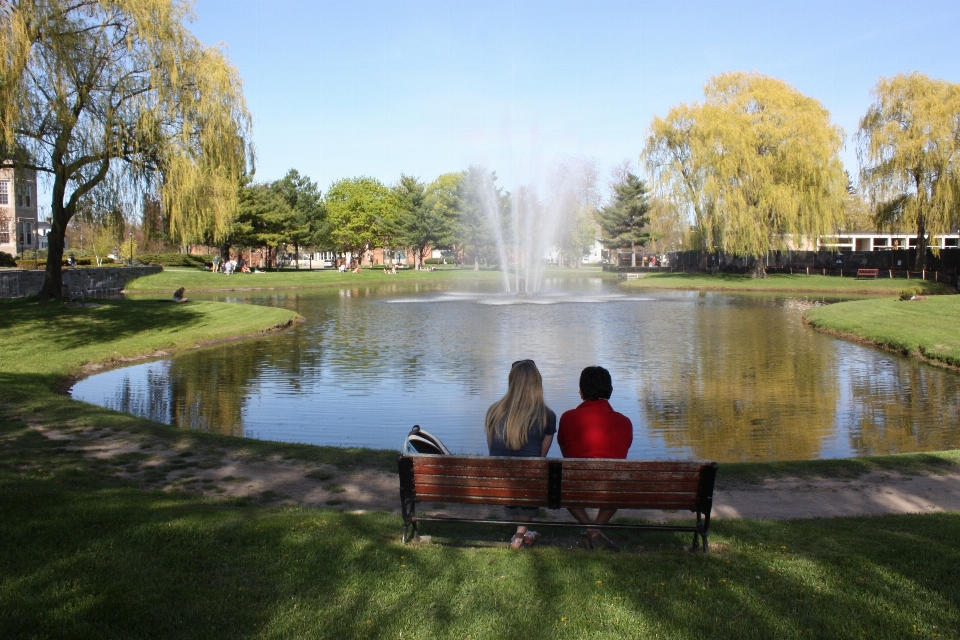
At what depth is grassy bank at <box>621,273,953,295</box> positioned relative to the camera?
4823 cm

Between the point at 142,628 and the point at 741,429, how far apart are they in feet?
32.0

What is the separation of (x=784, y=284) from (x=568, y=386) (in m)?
43.6

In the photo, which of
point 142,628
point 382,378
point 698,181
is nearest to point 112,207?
point 382,378

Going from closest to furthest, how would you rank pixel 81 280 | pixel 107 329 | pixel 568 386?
1. pixel 568 386
2. pixel 107 329
3. pixel 81 280

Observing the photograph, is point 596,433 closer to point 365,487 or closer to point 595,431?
point 595,431

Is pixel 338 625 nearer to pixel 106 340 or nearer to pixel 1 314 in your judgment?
pixel 106 340

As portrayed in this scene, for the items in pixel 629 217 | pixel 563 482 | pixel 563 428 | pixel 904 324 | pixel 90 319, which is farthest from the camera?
pixel 629 217

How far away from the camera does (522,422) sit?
6.10 m

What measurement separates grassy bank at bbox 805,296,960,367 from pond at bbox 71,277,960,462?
2.89ft

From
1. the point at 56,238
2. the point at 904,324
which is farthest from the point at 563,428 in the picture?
the point at 56,238

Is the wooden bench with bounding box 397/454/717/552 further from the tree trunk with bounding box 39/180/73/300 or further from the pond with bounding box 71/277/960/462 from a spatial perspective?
the tree trunk with bounding box 39/180/73/300

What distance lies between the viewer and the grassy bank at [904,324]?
65.9 feet

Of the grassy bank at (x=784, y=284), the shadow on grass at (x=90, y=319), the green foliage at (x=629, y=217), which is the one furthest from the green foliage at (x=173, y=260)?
the shadow on grass at (x=90, y=319)

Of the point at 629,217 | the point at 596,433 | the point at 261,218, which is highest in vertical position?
the point at 629,217
